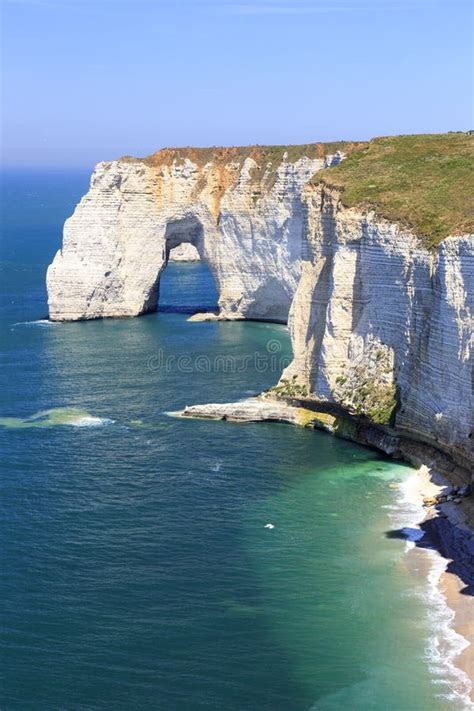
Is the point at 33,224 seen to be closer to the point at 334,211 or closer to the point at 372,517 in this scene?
the point at 334,211

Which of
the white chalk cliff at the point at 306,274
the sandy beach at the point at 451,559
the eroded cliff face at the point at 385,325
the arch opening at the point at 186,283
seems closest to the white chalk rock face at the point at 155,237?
the white chalk cliff at the point at 306,274

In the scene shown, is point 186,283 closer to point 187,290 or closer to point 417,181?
point 187,290

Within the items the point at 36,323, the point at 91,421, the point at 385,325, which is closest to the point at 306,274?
the point at 385,325

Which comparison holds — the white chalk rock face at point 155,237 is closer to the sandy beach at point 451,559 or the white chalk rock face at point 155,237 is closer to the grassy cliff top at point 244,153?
the grassy cliff top at point 244,153

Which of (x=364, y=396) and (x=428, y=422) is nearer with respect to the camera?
(x=428, y=422)

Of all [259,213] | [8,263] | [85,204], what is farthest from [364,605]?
[8,263]
